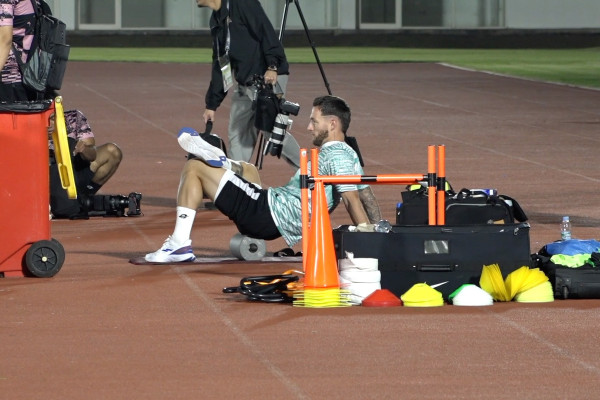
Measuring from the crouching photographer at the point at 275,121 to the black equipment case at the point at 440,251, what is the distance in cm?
382

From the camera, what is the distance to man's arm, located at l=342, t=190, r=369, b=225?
10.1 m

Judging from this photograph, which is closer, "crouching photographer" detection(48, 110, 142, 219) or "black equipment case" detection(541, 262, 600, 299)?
"black equipment case" detection(541, 262, 600, 299)

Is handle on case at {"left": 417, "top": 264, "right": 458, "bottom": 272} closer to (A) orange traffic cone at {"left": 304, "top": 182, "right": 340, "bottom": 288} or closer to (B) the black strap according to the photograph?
(A) orange traffic cone at {"left": 304, "top": 182, "right": 340, "bottom": 288}

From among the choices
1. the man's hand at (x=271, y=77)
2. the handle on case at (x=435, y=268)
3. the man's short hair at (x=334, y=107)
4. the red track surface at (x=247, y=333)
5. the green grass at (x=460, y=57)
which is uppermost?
the green grass at (x=460, y=57)

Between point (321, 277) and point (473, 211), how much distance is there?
140cm

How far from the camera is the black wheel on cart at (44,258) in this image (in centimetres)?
1027

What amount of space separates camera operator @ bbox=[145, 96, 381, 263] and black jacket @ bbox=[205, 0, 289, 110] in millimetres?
2647

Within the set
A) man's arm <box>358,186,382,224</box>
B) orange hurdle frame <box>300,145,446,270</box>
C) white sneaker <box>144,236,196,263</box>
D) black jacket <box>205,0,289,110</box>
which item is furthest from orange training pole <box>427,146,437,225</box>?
black jacket <box>205,0,289,110</box>

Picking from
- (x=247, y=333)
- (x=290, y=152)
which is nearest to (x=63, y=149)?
(x=247, y=333)

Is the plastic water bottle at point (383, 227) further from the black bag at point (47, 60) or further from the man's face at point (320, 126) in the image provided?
the black bag at point (47, 60)

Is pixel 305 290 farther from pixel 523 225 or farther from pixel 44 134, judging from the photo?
pixel 44 134

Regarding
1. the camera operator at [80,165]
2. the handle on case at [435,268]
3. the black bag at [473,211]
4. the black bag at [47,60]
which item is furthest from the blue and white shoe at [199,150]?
the camera operator at [80,165]

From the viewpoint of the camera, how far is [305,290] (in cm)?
910

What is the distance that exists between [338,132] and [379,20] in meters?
47.2
